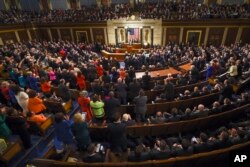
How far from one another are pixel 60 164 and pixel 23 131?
1991mm

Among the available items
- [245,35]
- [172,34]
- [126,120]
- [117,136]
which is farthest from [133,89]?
Result: [245,35]

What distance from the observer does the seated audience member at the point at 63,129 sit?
4.71 m

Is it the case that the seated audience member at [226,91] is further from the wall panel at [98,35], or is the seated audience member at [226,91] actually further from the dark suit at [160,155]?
the wall panel at [98,35]

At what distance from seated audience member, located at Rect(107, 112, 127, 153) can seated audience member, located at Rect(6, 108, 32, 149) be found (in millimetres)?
2338

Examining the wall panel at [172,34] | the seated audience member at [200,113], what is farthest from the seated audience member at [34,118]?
the wall panel at [172,34]

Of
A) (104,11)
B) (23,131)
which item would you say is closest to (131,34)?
(104,11)

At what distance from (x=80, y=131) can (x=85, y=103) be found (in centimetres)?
161

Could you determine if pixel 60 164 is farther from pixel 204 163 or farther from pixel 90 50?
pixel 90 50

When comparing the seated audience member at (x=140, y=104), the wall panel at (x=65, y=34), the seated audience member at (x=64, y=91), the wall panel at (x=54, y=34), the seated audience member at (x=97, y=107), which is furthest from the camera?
the wall panel at (x=54, y=34)

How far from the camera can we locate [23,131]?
17.6ft

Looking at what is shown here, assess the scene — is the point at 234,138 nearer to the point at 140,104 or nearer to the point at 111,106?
the point at 140,104

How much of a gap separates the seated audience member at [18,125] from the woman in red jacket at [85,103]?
5.52 feet

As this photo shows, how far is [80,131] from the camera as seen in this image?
4.84m

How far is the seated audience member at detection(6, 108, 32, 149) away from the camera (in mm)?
5238
